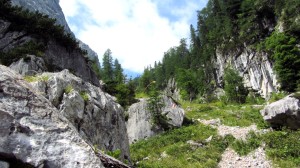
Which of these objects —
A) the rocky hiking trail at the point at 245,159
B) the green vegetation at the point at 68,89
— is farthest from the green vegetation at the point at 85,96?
the rocky hiking trail at the point at 245,159

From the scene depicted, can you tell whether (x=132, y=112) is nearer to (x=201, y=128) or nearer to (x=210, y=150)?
(x=201, y=128)

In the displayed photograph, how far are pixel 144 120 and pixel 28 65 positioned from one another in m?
15.8

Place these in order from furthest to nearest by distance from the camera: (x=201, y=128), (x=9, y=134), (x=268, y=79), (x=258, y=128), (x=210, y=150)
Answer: (x=268, y=79) → (x=201, y=128) → (x=258, y=128) → (x=210, y=150) → (x=9, y=134)

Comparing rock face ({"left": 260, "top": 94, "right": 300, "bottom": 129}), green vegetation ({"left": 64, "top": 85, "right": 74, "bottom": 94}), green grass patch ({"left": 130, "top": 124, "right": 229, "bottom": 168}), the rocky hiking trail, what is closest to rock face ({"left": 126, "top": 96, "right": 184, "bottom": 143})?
green grass patch ({"left": 130, "top": 124, "right": 229, "bottom": 168})

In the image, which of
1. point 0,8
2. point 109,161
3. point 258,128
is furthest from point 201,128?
point 109,161

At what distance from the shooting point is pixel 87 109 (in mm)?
12883

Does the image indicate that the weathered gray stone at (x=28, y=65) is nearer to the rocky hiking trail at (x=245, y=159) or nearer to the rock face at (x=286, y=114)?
the rocky hiking trail at (x=245, y=159)

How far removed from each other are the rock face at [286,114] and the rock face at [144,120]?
10.3 m

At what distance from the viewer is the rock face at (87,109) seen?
38.8ft

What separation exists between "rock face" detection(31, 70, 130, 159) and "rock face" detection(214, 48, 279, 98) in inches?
1917

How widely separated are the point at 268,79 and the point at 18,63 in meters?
53.8

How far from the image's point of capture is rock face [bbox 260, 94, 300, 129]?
23000mm

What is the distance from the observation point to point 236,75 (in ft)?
211

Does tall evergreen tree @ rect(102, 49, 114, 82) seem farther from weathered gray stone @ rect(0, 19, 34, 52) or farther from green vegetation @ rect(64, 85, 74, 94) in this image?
green vegetation @ rect(64, 85, 74, 94)
